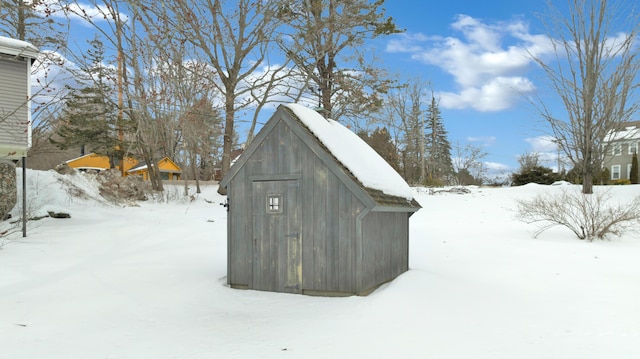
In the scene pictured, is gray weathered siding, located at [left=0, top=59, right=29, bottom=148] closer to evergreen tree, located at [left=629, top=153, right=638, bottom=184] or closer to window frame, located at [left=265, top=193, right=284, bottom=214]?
window frame, located at [left=265, top=193, right=284, bottom=214]

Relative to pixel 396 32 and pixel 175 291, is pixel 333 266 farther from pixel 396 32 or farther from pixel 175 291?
pixel 396 32

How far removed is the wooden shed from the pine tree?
35371mm

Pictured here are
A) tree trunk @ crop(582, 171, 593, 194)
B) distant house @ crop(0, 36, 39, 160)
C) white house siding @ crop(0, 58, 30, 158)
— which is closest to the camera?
distant house @ crop(0, 36, 39, 160)

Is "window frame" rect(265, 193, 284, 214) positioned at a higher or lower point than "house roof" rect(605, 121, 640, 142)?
lower

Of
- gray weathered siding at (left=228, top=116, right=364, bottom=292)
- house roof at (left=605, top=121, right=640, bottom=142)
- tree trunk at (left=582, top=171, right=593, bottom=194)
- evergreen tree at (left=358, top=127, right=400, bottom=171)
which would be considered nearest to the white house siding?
gray weathered siding at (left=228, top=116, right=364, bottom=292)

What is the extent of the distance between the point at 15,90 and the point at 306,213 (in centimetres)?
1252

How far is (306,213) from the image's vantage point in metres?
7.09

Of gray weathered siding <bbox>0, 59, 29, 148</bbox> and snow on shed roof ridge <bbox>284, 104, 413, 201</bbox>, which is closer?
snow on shed roof ridge <bbox>284, 104, 413, 201</bbox>

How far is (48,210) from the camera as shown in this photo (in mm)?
15789

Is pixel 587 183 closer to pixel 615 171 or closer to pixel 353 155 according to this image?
pixel 353 155

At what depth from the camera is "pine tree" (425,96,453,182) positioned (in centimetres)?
4456

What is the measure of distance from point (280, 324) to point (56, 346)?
2628 millimetres

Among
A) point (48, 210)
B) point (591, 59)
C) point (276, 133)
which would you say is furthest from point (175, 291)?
point (591, 59)

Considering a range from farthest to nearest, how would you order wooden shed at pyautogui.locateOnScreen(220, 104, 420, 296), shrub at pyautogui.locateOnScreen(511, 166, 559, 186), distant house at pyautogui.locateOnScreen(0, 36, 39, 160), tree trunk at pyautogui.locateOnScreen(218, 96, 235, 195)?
shrub at pyautogui.locateOnScreen(511, 166, 559, 186)
tree trunk at pyautogui.locateOnScreen(218, 96, 235, 195)
distant house at pyautogui.locateOnScreen(0, 36, 39, 160)
wooden shed at pyautogui.locateOnScreen(220, 104, 420, 296)
